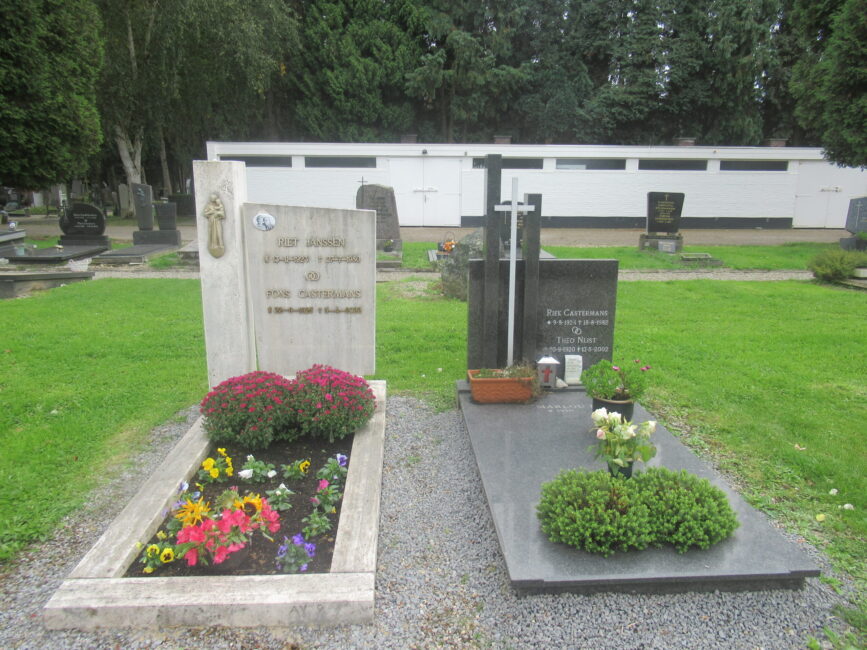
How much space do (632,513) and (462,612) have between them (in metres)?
1.08

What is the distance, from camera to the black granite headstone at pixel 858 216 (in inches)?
691

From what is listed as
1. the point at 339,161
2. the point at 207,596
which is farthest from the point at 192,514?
the point at 339,161

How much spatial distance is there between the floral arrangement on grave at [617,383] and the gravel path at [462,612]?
175cm

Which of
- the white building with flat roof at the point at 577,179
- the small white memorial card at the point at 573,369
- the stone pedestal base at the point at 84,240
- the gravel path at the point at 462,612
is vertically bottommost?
the gravel path at the point at 462,612

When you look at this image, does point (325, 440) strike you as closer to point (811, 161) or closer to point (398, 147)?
point (398, 147)

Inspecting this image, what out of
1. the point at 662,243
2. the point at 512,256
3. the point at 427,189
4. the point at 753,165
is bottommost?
the point at 662,243

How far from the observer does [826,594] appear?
329cm

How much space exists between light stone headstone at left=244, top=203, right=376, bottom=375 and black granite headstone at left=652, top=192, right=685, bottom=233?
14023 mm

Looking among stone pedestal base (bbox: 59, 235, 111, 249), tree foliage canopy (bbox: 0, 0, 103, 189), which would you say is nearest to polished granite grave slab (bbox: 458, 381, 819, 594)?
stone pedestal base (bbox: 59, 235, 111, 249)

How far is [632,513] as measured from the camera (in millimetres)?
3430

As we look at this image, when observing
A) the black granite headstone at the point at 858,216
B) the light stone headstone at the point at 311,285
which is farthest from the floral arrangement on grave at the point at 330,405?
the black granite headstone at the point at 858,216

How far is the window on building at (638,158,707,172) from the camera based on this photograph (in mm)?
24359

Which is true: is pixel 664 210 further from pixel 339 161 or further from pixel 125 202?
pixel 125 202

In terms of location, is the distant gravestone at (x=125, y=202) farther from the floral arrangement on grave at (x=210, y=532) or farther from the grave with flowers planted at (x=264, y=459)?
the floral arrangement on grave at (x=210, y=532)
